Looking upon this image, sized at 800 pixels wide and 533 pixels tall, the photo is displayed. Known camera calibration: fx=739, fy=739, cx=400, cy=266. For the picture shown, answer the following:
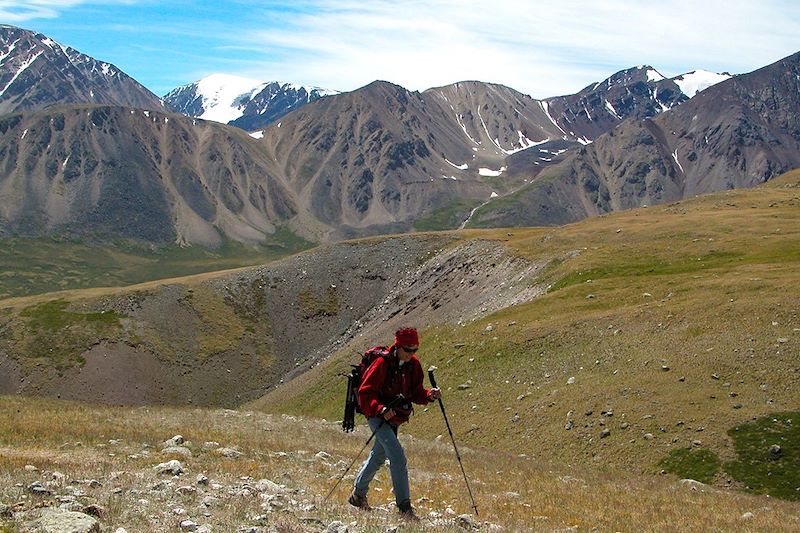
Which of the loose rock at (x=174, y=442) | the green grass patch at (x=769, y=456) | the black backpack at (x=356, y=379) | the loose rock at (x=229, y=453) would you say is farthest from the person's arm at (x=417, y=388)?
the green grass patch at (x=769, y=456)

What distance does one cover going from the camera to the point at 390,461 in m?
15.7

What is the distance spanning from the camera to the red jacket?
15.6m

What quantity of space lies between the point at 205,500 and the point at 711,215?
84.1m

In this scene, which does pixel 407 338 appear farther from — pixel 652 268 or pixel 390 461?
pixel 652 268

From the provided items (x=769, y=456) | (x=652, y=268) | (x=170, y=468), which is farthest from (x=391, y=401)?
(x=652, y=268)

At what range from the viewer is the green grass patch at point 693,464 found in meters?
32.6

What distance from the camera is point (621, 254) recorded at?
2894 inches

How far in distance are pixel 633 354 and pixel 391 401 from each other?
114 ft

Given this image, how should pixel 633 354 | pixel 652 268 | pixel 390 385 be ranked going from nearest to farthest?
1. pixel 390 385
2. pixel 633 354
3. pixel 652 268

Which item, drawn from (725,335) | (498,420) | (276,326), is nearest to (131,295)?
(276,326)

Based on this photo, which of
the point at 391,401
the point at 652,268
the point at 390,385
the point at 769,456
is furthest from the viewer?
the point at 652,268

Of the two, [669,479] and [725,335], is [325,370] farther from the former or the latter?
[669,479]

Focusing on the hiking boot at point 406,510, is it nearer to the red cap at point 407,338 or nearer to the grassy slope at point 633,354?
the red cap at point 407,338

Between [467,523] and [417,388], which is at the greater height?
[417,388]
